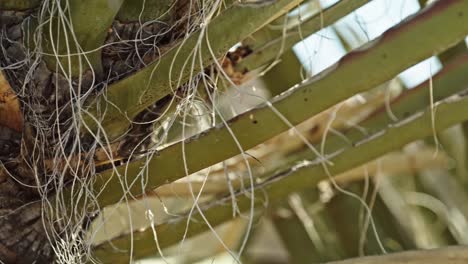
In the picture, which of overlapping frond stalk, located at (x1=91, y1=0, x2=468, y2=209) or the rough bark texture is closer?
overlapping frond stalk, located at (x1=91, y1=0, x2=468, y2=209)

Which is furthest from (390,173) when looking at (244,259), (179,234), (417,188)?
(179,234)

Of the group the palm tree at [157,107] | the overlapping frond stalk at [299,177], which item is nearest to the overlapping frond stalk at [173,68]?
the palm tree at [157,107]

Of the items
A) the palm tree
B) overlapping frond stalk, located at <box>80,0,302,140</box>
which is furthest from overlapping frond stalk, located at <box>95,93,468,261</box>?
overlapping frond stalk, located at <box>80,0,302,140</box>

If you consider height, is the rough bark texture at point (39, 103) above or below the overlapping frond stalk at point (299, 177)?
above

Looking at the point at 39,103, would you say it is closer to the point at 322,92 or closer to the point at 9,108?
the point at 9,108

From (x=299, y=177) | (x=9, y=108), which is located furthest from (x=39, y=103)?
(x=299, y=177)

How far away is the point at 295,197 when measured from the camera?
1062 millimetres

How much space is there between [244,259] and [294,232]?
6 centimetres

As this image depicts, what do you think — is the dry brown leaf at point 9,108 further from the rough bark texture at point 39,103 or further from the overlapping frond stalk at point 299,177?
the overlapping frond stalk at point 299,177

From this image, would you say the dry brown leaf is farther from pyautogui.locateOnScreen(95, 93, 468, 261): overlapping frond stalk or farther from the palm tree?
pyautogui.locateOnScreen(95, 93, 468, 261): overlapping frond stalk

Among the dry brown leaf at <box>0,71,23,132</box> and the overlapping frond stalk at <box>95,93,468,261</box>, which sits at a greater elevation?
the dry brown leaf at <box>0,71,23,132</box>

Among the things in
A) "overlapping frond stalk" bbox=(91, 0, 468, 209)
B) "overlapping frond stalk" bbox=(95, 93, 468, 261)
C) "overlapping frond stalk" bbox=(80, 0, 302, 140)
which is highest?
"overlapping frond stalk" bbox=(80, 0, 302, 140)

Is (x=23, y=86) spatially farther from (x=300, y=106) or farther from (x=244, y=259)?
(x=244, y=259)

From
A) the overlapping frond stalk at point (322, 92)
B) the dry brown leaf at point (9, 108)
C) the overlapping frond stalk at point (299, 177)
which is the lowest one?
the overlapping frond stalk at point (299, 177)
